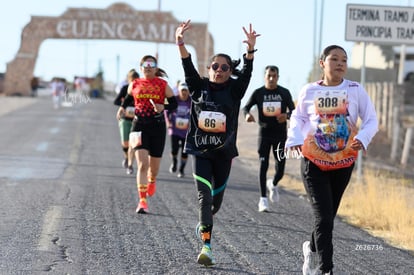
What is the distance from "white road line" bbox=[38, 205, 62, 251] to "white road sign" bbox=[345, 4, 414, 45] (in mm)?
7326

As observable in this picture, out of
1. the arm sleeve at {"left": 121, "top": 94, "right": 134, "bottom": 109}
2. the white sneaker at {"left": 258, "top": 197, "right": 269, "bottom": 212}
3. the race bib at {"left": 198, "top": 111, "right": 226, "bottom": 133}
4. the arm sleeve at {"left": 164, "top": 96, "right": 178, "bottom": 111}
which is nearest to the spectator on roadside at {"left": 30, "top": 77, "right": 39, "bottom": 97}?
the arm sleeve at {"left": 121, "top": 94, "right": 134, "bottom": 109}

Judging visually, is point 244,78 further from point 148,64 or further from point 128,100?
point 128,100

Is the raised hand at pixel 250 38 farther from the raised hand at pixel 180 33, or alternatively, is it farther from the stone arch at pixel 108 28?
the stone arch at pixel 108 28

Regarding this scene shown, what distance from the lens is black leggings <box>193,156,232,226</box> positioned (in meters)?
7.39

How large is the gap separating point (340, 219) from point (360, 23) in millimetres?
5435

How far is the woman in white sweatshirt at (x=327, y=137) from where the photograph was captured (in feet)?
21.4

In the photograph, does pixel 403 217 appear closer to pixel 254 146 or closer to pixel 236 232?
pixel 236 232

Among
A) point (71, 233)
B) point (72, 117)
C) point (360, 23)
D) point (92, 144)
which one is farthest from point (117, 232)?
point (72, 117)

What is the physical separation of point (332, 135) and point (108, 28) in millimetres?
47148

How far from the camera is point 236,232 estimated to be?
8.96 m

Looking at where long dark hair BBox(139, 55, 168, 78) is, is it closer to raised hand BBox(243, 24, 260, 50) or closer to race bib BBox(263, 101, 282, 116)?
race bib BBox(263, 101, 282, 116)

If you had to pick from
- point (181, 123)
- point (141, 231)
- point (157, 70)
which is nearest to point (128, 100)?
point (157, 70)

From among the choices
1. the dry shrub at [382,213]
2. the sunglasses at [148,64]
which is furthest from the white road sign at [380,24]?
the sunglasses at [148,64]

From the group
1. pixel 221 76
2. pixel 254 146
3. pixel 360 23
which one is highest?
pixel 360 23
